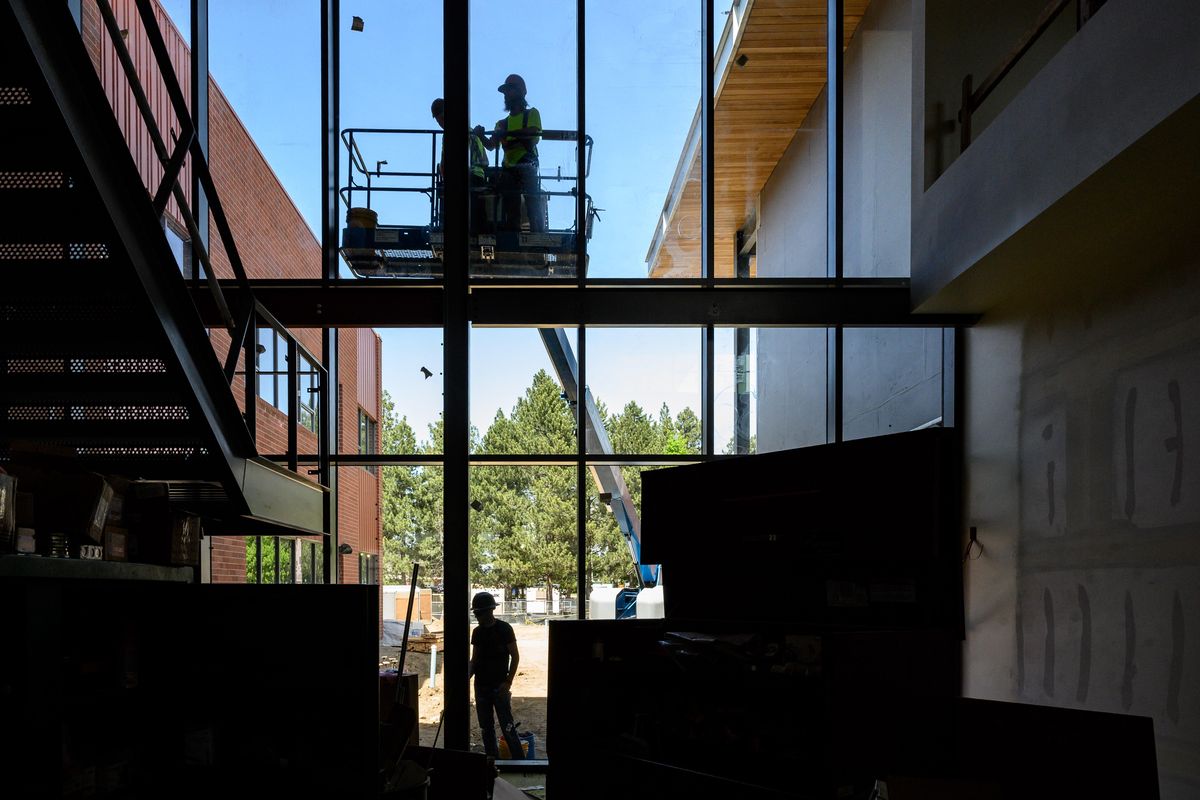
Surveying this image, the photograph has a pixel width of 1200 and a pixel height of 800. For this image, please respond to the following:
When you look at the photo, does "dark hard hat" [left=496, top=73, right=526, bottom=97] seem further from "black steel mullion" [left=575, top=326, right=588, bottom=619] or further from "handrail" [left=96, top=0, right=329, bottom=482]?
"handrail" [left=96, top=0, right=329, bottom=482]

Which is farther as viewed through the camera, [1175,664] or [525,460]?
[525,460]

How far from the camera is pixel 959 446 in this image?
6352 millimetres

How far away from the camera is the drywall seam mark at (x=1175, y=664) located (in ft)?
12.8

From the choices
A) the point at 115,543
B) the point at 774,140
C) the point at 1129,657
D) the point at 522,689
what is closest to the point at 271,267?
the point at 522,689

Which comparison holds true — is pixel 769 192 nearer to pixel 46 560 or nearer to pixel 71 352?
pixel 71 352

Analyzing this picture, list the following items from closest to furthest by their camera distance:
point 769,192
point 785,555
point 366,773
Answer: point 366,773, point 785,555, point 769,192

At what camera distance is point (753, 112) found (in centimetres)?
746

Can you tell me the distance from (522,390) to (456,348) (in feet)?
2.38

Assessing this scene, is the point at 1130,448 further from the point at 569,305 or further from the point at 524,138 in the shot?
the point at 524,138

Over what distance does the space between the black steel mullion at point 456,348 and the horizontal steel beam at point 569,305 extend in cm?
26

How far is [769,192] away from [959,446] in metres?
2.74

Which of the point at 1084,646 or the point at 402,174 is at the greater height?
the point at 402,174

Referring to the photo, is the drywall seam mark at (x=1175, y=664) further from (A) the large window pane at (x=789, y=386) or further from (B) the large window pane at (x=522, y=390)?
(B) the large window pane at (x=522, y=390)

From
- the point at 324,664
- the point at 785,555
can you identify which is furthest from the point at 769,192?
the point at 324,664
